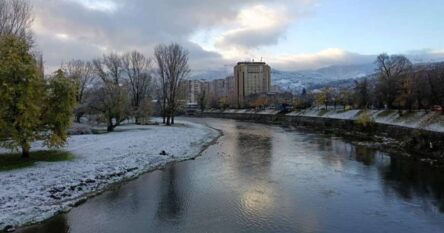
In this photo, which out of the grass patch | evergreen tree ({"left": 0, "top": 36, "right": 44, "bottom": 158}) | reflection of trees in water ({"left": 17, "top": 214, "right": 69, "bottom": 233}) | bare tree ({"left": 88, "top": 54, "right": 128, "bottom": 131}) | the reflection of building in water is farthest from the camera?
bare tree ({"left": 88, "top": 54, "right": 128, "bottom": 131})

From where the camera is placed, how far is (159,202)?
15.2 m

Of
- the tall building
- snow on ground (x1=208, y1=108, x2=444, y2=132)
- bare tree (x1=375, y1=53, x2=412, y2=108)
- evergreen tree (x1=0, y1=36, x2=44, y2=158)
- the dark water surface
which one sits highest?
the tall building

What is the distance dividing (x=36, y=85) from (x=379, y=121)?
127 ft

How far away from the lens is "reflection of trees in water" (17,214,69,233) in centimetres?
1168

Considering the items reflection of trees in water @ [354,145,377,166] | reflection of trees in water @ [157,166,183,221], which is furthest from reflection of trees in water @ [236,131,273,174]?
reflection of trees in water @ [354,145,377,166]

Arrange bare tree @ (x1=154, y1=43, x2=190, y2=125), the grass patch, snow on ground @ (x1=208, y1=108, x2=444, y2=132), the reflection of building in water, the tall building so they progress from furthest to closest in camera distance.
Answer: the tall building → bare tree @ (x1=154, y1=43, x2=190, y2=125) → snow on ground @ (x1=208, y1=108, x2=444, y2=132) → the grass patch → the reflection of building in water

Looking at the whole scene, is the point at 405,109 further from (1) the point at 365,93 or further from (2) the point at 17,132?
(2) the point at 17,132

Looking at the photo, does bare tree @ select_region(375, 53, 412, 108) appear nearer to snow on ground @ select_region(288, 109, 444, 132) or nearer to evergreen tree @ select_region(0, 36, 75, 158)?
snow on ground @ select_region(288, 109, 444, 132)

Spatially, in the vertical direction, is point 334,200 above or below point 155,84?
below

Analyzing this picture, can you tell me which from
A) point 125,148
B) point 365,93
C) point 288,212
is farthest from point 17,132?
point 365,93

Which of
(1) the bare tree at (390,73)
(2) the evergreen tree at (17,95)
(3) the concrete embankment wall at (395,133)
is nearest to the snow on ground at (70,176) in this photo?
(2) the evergreen tree at (17,95)

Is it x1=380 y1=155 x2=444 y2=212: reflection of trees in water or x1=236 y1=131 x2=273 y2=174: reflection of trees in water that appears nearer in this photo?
x1=380 y1=155 x2=444 y2=212: reflection of trees in water

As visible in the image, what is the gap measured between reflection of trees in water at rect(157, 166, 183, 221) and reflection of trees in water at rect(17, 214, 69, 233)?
3169 mm

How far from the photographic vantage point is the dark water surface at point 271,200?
12.4m
